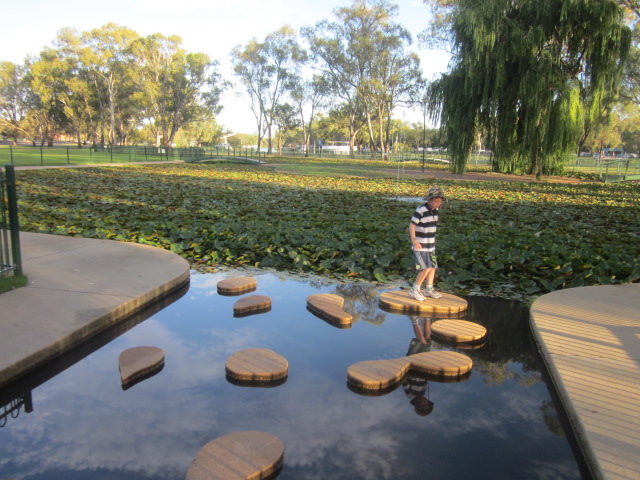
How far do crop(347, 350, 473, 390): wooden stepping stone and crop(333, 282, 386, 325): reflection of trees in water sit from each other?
0.94m

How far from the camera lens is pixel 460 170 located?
915 inches

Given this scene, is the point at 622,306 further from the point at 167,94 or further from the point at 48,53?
the point at 48,53

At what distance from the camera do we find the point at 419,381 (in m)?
3.38

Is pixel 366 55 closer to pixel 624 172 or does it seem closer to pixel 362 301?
pixel 624 172

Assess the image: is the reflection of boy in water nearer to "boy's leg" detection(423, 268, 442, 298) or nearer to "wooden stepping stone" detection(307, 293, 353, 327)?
"boy's leg" detection(423, 268, 442, 298)

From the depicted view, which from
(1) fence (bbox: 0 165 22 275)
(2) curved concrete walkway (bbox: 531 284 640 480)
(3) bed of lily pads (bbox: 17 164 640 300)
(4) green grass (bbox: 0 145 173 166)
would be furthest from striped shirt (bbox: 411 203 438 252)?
(4) green grass (bbox: 0 145 173 166)

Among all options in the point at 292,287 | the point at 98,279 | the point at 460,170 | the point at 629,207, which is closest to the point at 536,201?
the point at 629,207

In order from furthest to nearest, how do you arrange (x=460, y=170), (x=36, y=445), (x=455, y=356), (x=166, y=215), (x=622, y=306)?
1. (x=460, y=170)
2. (x=166, y=215)
3. (x=622, y=306)
4. (x=455, y=356)
5. (x=36, y=445)

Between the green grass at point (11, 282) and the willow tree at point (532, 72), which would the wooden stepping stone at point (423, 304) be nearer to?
the green grass at point (11, 282)

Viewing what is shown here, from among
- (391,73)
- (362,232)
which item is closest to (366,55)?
(391,73)

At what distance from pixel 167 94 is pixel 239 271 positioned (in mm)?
55220

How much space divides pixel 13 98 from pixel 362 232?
84.6 m

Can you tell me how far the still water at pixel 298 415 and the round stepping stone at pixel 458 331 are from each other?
14cm

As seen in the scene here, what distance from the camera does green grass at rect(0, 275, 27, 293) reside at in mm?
4492
